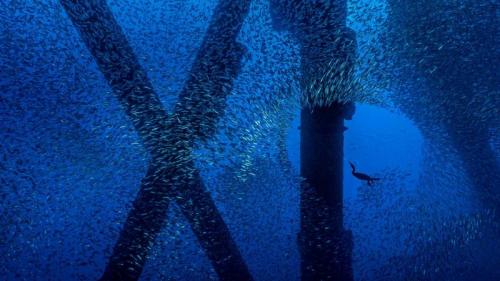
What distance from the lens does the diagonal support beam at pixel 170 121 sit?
2.70 m

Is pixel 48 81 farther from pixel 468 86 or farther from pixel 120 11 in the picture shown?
pixel 468 86

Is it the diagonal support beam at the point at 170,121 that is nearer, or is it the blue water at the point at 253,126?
the diagonal support beam at the point at 170,121

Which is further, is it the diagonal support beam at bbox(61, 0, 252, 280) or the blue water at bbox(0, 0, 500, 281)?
the blue water at bbox(0, 0, 500, 281)

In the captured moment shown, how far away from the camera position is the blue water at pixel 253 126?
12.3 ft

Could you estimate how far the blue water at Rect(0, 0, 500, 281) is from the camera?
3734 mm

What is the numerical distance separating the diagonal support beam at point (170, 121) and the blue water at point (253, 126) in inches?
6.8

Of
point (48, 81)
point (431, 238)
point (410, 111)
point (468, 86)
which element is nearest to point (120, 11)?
point (48, 81)

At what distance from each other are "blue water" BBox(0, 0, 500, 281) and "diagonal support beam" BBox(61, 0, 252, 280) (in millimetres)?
173

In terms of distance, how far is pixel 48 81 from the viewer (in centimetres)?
418

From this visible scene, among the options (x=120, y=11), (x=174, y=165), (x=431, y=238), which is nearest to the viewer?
(x=174, y=165)

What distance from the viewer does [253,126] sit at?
3.97m

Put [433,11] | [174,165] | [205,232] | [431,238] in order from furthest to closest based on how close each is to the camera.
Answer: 1. [431,238]
2. [433,11]
3. [174,165]
4. [205,232]

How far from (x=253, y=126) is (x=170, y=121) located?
3.63 ft

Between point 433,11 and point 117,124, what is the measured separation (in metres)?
3.87
